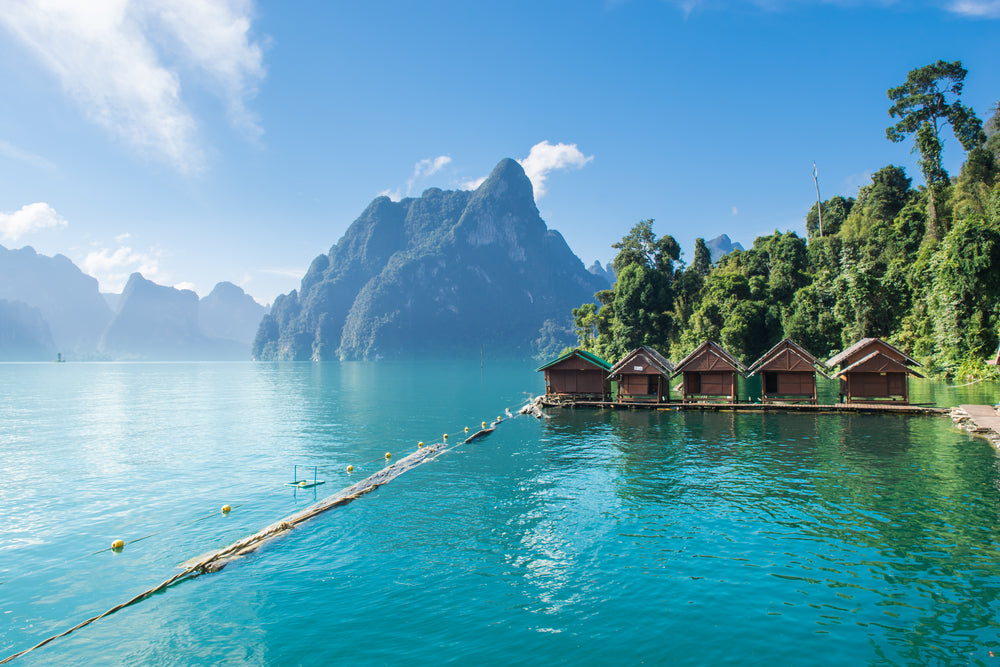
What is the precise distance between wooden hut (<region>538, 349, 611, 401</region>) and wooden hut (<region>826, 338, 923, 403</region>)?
16250 millimetres

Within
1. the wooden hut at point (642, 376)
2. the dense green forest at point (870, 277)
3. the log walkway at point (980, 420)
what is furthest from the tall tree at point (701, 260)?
the log walkway at point (980, 420)

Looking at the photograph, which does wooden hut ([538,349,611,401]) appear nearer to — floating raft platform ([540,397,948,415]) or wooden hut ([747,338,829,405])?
floating raft platform ([540,397,948,415])

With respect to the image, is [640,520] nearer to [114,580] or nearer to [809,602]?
[809,602]

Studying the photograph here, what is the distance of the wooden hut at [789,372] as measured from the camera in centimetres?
3453

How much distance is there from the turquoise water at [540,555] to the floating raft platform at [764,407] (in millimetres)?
4950

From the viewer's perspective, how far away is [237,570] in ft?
41.9

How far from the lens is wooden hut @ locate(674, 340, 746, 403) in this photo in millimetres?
36281

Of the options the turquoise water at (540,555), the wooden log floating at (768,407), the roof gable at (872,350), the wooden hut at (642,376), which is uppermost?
the roof gable at (872,350)

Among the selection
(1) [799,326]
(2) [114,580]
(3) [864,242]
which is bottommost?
(2) [114,580]

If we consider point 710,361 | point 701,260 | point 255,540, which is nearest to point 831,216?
point 701,260

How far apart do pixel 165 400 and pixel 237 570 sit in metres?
55.6

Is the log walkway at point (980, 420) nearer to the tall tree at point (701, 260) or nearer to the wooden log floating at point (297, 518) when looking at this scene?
the wooden log floating at point (297, 518)

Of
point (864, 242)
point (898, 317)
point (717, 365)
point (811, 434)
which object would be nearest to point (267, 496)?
point (811, 434)

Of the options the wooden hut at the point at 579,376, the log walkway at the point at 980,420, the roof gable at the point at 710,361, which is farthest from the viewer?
the wooden hut at the point at 579,376
